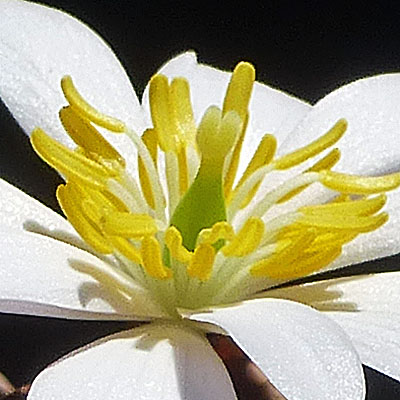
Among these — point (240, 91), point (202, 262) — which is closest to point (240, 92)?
point (240, 91)

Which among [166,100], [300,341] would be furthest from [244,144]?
[300,341]

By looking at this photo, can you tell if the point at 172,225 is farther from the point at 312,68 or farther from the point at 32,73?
the point at 312,68

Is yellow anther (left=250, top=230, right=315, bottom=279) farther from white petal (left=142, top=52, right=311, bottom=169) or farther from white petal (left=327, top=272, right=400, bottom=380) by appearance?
white petal (left=142, top=52, right=311, bottom=169)

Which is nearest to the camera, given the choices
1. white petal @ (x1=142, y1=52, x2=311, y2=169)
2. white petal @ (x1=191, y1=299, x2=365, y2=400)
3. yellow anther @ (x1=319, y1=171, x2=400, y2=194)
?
white petal @ (x1=191, y1=299, x2=365, y2=400)

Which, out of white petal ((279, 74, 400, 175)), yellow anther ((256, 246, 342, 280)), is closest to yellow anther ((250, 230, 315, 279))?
yellow anther ((256, 246, 342, 280))

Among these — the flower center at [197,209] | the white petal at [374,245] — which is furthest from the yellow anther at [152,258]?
the white petal at [374,245]
